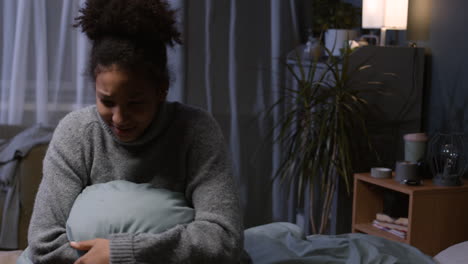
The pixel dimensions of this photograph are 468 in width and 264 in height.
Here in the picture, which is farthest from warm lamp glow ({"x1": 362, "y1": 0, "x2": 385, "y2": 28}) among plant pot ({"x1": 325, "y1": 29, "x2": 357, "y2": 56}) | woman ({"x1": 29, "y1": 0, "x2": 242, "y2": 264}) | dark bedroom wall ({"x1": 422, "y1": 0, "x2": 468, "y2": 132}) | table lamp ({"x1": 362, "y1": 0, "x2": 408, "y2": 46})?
woman ({"x1": 29, "y1": 0, "x2": 242, "y2": 264})

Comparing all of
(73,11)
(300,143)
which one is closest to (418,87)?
(300,143)

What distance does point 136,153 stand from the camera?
1323 mm

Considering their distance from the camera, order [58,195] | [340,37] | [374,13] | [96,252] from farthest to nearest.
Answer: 1. [340,37]
2. [374,13]
3. [58,195]
4. [96,252]

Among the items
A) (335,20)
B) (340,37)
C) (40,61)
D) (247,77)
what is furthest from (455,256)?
(40,61)

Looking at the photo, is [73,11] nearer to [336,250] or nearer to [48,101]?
[48,101]

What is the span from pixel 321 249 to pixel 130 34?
82 cm

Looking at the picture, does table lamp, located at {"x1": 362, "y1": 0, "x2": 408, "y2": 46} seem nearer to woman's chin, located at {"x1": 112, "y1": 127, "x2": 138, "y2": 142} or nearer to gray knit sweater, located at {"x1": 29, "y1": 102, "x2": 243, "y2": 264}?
gray knit sweater, located at {"x1": 29, "y1": 102, "x2": 243, "y2": 264}

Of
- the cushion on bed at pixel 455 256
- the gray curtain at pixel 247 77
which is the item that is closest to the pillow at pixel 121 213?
the cushion on bed at pixel 455 256

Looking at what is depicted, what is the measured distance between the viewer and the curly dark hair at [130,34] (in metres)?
1.20

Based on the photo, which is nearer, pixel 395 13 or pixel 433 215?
pixel 433 215

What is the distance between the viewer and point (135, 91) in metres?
1.19

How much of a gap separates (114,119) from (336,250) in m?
0.78

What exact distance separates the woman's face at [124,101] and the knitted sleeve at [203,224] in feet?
0.48

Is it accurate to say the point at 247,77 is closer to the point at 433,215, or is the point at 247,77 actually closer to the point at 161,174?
the point at 433,215
